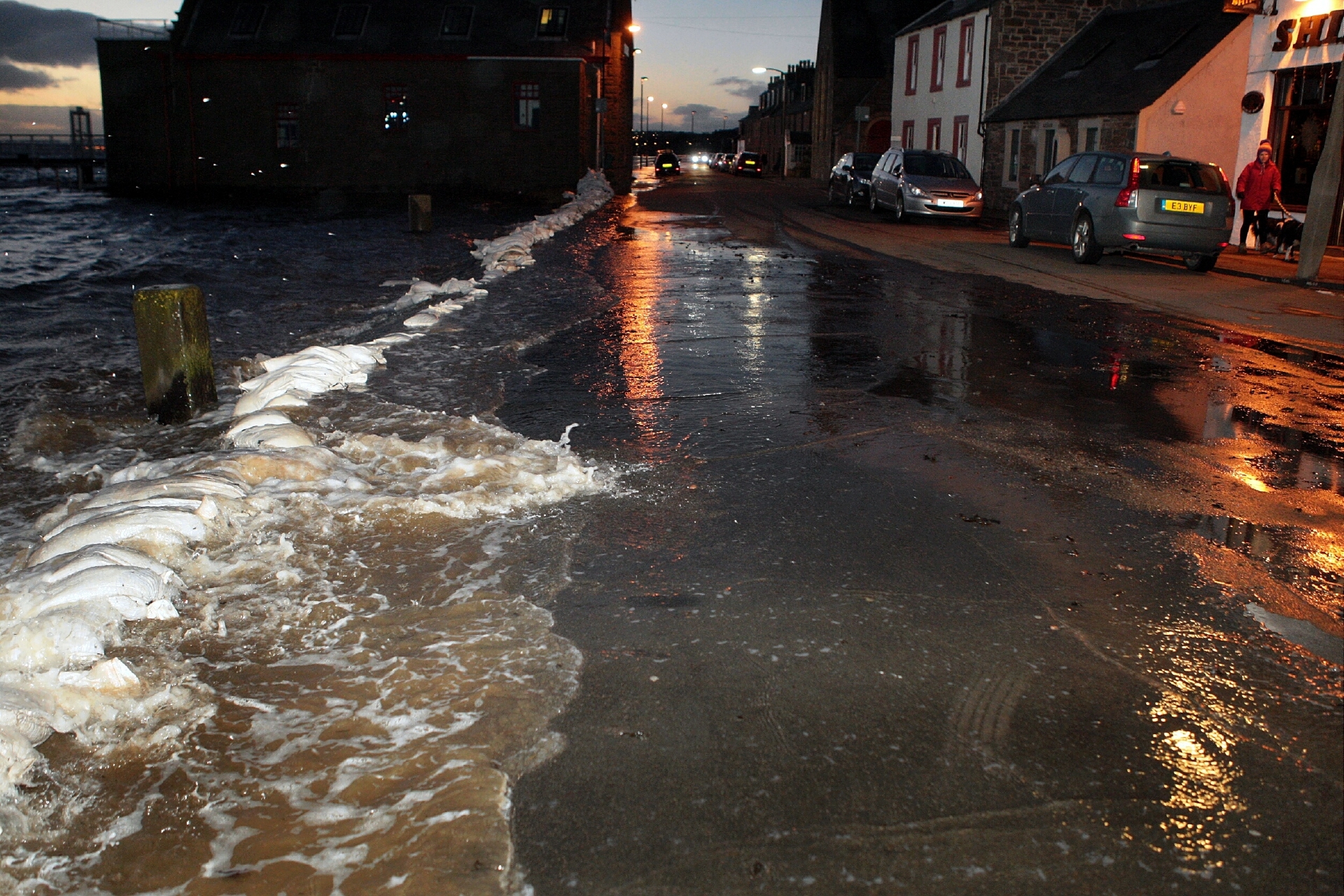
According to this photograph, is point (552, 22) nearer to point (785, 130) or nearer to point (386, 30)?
point (386, 30)

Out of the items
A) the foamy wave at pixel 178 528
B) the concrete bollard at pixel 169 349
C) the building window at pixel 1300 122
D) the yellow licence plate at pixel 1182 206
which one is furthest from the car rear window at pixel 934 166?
the concrete bollard at pixel 169 349

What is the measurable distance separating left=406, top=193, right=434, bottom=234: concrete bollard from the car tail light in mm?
16046

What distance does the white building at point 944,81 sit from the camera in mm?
33812

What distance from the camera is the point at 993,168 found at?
107ft

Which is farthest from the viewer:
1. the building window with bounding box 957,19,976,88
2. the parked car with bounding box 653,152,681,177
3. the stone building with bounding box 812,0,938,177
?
the parked car with bounding box 653,152,681,177

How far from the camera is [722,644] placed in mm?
3721

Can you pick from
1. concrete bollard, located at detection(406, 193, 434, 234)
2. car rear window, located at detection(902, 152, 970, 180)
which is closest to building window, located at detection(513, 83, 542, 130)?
concrete bollard, located at detection(406, 193, 434, 234)

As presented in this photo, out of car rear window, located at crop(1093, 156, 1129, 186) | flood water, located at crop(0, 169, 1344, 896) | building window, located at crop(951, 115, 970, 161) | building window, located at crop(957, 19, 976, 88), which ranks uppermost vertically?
building window, located at crop(957, 19, 976, 88)

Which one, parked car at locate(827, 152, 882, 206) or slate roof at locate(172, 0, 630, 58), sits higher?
slate roof at locate(172, 0, 630, 58)

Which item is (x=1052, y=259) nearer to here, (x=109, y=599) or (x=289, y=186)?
(x=109, y=599)

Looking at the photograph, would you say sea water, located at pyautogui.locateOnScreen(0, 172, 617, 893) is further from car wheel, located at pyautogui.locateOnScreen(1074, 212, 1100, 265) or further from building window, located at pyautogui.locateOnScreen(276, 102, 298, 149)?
building window, located at pyautogui.locateOnScreen(276, 102, 298, 149)

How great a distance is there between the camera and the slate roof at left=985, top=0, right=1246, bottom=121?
2341 cm

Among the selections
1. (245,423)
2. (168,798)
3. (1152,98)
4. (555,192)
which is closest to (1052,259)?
(1152,98)

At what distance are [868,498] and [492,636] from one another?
2.31 metres
